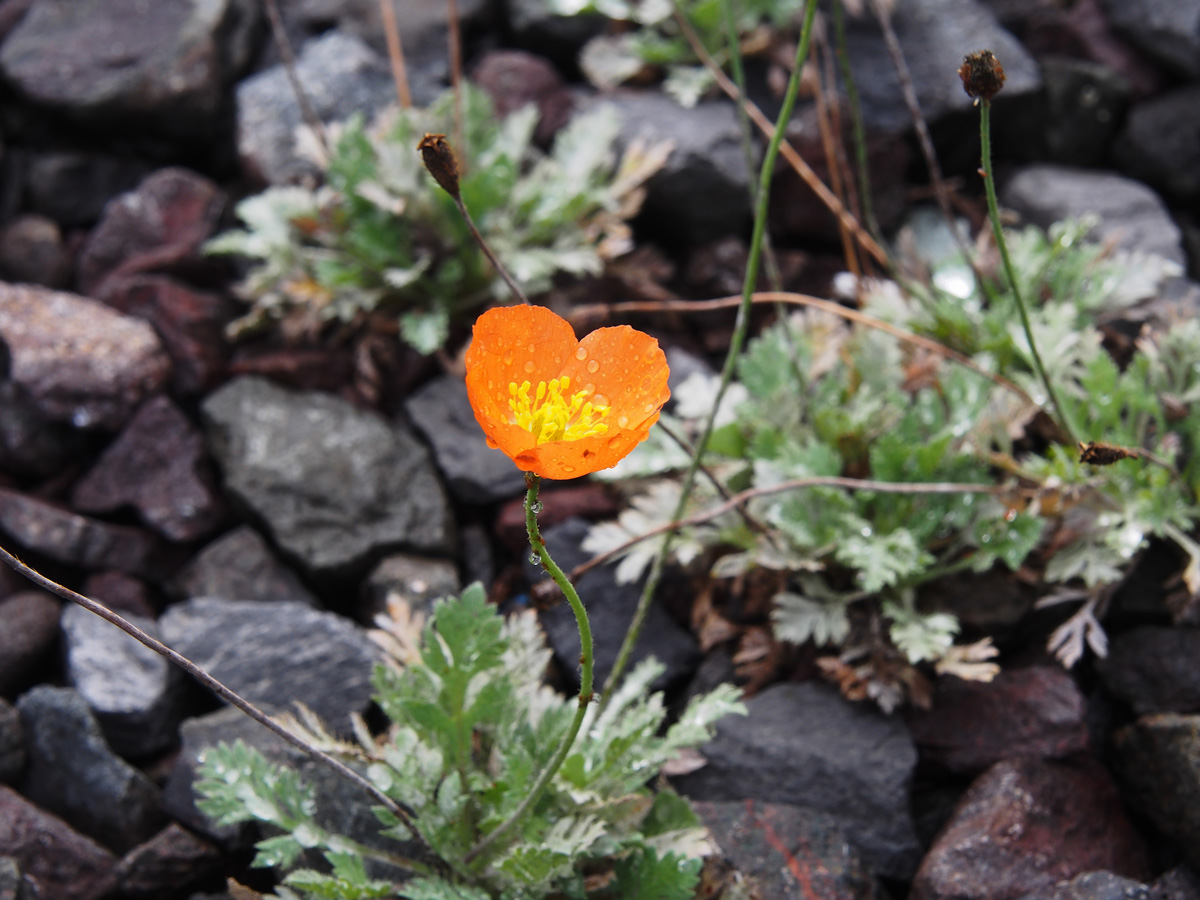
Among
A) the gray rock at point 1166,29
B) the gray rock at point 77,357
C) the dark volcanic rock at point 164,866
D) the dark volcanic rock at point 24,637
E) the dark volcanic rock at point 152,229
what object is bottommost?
the dark volcanic rock at point 164,866

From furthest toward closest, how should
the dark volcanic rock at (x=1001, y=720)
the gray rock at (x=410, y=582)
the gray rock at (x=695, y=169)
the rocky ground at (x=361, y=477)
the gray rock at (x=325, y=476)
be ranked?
the gray rock at (x=695, y=169)
the gray rock at (x=325, y=476)
the gray rock at (x=410, y=582)
the dark volcanic rock at (x=1001, y=720)
the rocky ground at (x=361, y=477)

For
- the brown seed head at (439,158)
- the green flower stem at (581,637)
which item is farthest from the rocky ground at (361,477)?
the brown seed head at (439,158)

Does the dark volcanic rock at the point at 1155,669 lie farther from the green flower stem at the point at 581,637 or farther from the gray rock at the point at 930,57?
the gray rock at the point at 930,57

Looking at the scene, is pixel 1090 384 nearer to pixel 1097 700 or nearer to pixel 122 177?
pixel 1097 700

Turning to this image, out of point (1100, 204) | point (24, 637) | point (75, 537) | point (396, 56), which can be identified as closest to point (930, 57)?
point (1100, 204)

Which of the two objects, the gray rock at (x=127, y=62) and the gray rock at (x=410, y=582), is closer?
the gray rock at (x=410, y=582)

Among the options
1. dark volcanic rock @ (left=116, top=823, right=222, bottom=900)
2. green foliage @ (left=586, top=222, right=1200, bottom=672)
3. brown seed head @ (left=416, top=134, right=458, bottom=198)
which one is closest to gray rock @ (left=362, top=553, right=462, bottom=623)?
green foliage @ (left=586, top=222, right=1200, bottom=672)

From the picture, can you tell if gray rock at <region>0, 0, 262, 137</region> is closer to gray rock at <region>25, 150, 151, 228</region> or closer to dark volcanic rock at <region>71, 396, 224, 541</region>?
gray rock at <region>25, 150, 151, 228</region>
